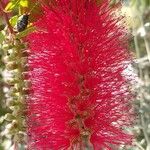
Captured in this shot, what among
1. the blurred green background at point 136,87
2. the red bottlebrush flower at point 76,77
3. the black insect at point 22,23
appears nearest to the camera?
the black insect at point 22,23

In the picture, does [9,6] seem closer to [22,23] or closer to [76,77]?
[22,23]

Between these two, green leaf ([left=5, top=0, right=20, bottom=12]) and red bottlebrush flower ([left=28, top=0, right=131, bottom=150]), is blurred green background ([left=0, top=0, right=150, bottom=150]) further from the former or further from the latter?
red bottlebrush flower ([left=28, top=0, right=131, bottom=150])

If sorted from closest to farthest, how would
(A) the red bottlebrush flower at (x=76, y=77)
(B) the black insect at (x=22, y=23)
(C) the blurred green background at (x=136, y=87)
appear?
1. (B) the black insect at (x=22, y=23)
2. (A) the red bottlebrush flower at (x=76, y=77)
3. (C) the blurred green background at (x=136, y=87)

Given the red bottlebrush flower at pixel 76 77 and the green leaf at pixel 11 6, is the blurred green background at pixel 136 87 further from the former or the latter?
the red bottlebrush flower at pixel 76 77

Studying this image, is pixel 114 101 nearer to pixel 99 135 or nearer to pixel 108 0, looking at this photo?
pixel 99 135

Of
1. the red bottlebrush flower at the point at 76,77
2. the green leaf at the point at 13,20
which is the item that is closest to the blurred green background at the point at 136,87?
the green leaf at the point at 13,20
